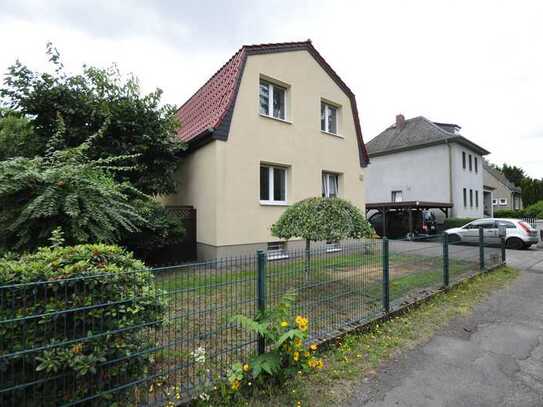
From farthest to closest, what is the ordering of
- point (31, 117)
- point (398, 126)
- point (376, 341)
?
point (398, 126) → point (31, 117) → point (376, 341)

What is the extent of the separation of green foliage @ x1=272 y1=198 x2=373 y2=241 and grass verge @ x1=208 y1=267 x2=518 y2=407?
1637 millimetres

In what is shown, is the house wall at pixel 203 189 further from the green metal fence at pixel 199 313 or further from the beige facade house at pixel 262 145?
the green metal fence at pixel 199 313

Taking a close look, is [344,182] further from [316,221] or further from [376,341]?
[376,341]

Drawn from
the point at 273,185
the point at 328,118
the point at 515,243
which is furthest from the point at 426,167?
the point at 273,185

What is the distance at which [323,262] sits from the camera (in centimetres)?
412

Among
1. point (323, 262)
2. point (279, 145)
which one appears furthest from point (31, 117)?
point (323, 262)

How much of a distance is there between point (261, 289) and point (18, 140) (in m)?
8.99

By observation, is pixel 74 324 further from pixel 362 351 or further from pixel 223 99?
pixel 223 99

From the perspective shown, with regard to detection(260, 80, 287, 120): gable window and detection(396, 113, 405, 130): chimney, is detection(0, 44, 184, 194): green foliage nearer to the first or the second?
detection(260, 80, 287, 120): gable window

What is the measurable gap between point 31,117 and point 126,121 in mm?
2311

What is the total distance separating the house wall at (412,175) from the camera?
21875 millimetres

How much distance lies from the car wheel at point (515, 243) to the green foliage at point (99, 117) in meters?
15.3

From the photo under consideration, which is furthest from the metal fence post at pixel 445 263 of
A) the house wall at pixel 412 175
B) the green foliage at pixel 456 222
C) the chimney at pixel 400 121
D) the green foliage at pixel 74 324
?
the chimney at pixel 400 121

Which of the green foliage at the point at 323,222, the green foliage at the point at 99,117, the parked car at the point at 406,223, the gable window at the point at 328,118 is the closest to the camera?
the green foliage at the point at 323,222
